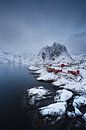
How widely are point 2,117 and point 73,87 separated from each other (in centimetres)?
3242

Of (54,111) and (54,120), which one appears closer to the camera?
(54,120)

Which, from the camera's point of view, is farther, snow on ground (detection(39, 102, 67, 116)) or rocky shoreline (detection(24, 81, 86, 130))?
snow on ground (detection(39, 102, 67, 116))

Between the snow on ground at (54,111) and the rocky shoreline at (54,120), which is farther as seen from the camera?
the snow on ground at (54,111)

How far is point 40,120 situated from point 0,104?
46.4 ft

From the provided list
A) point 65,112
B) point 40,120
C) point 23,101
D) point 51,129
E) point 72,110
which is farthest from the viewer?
point 23,101

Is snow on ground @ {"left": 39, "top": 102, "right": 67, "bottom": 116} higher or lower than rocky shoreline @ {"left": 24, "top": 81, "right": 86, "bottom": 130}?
higher

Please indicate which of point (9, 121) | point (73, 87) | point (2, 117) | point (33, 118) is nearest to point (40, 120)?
point (33, 118)

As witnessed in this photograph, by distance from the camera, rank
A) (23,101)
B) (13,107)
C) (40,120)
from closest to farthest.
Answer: (40,120) < (13,107) < (23,101)

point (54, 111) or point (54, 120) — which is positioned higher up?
point (54, 111)

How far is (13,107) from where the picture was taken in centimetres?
3075

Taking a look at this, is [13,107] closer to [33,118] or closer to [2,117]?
[2,117]

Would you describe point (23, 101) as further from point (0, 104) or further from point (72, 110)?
point (72, 110)

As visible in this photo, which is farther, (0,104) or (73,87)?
(73,87)

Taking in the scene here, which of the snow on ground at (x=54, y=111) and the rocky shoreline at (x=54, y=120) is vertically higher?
the snow on ground at (x=54, y=111)
